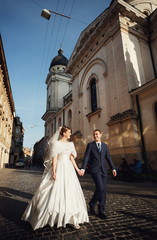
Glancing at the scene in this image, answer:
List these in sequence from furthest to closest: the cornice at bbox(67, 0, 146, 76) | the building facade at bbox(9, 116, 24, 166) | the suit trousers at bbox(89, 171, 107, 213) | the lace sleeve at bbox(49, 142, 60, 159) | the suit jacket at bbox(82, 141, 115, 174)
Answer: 1. the building facade at bbox(9, 116, 24, 166)
2. the cornice at bbox(67, 0, 146, 76)
3. the suit jacket at bbox(82, 141, 115, 174)
4. the suit trousers at bbox(89, 171, 107, 213)
5. the lace sleeve at bbox(49, 142, 60, 159)

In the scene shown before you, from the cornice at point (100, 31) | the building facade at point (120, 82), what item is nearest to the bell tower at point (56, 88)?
the cornice at point (100, 31)

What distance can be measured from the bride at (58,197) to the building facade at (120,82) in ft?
27.9

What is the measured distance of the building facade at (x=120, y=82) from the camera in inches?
414

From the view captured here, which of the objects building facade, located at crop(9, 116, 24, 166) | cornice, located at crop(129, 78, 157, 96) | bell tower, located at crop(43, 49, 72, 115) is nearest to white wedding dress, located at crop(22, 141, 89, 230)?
cornice, located at crop(129, 78, 157, 96)

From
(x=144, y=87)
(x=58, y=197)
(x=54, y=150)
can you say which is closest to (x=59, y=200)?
(x=58, y=197)

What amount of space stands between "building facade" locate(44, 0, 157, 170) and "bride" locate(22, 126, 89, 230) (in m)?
8.52

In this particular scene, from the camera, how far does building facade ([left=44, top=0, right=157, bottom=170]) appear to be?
10516mm

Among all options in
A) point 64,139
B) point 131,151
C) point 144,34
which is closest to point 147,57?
point 144,34

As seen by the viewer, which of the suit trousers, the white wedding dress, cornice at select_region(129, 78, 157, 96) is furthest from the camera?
→ cornice at select_region(129, 78, 157, 96)

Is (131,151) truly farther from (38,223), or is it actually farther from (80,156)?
(38,223)

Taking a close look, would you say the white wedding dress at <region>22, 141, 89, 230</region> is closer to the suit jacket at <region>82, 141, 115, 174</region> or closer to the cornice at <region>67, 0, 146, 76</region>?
the suit jacket at <region>82, 141, 115, 174</region>

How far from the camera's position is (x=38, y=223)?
2381 millimetres

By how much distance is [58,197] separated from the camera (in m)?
2.54

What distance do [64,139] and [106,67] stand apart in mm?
13707
